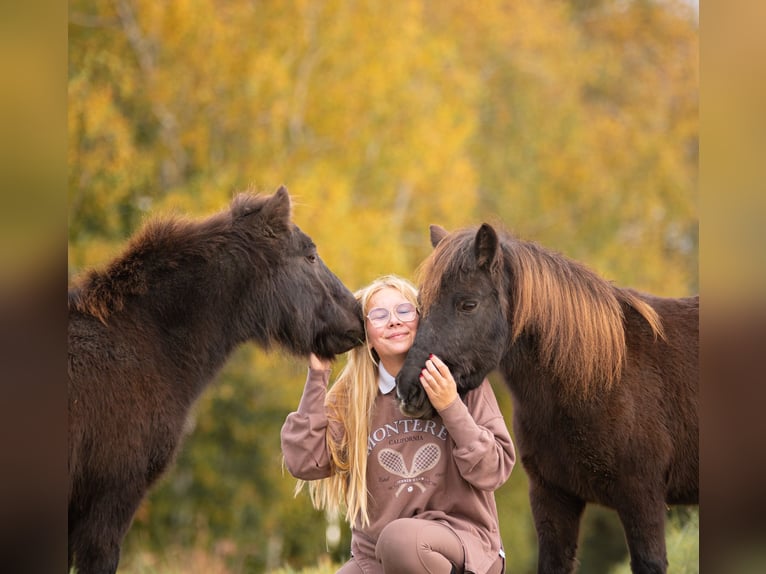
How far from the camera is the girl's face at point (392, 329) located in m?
3.96

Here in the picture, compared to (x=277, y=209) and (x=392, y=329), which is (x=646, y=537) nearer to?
(x=392, y=329)

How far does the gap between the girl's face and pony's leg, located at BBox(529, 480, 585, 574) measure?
1295 millimetres

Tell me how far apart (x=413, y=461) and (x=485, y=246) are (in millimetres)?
1095

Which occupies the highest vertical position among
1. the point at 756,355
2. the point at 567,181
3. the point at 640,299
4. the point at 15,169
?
the point at 15,169

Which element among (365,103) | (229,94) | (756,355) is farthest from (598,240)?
(756,355)

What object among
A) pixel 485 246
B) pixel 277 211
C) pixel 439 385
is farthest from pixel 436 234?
pixel 439 385

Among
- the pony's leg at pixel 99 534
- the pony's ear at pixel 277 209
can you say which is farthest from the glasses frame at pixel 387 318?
the pony's leg at pixel 99 534

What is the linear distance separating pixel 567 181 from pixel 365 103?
227 inches

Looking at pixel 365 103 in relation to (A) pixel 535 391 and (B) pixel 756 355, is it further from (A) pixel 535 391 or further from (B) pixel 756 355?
(B) pixel 756 355

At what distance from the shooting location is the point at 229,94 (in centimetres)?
1366

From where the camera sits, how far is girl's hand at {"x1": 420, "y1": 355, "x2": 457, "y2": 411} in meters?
3.59

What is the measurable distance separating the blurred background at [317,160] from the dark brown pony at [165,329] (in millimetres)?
6097

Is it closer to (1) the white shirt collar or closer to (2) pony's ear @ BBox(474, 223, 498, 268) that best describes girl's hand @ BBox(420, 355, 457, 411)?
(1) the white shirt collar

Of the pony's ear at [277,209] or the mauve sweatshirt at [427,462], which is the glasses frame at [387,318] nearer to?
the mauve sweatshirt at [427,462]
